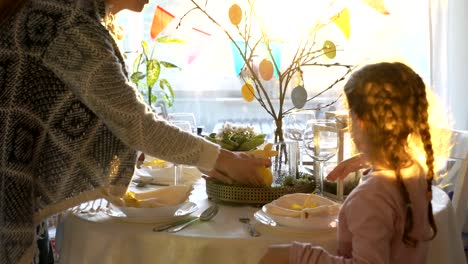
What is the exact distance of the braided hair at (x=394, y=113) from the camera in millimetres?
1192

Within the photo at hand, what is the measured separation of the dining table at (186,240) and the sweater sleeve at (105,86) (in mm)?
190

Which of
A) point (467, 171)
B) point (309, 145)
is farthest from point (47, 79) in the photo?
point (467, 171)

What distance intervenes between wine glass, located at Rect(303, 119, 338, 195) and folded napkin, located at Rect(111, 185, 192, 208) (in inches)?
13.4

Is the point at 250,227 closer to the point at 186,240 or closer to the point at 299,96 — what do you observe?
the point at 186,240

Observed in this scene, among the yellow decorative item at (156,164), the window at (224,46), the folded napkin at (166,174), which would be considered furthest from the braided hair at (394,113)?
the window at (224,46)

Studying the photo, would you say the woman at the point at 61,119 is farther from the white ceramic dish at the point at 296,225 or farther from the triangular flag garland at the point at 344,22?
the triangular flag garland at the point at 344,22

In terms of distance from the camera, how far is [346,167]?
1.54 m

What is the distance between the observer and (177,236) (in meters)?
1.29

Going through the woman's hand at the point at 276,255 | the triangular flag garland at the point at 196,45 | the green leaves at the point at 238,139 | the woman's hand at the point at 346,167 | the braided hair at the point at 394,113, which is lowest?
the woman's hand at the point at 276,255

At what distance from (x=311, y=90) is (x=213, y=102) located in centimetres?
57

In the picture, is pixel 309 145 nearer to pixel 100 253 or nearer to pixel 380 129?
pixel 380 129

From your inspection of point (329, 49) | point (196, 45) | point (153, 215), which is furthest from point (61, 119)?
point (196, 45)

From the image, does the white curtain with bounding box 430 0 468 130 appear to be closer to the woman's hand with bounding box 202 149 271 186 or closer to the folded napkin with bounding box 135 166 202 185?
the folded napkin with bounding box 135 166 202 185

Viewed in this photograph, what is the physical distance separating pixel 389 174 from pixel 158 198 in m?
0.59
